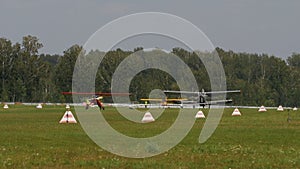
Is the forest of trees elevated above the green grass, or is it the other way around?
the forest of trees

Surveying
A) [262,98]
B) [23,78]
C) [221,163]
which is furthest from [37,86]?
[221,163]

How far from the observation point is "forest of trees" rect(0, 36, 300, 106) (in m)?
119

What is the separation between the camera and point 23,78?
403 ft

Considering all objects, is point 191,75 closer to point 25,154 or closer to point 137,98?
point 137,98

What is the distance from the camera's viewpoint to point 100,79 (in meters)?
116

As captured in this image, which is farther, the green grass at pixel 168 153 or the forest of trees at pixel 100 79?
the forest of trees at pixel 100 79

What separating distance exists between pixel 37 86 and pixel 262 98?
41.3 m

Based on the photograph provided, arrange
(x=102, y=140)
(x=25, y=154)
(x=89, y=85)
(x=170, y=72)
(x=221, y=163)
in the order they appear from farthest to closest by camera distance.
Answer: (x=170, y=72)
(x=89, y=85)
(x=102, y=140)
(x=25, y=154)
(x=221, y=163)

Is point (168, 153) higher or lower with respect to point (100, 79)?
lower

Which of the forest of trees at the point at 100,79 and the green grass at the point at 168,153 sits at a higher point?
the forest of trees at the point at 100,79

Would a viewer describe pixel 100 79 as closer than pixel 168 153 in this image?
No

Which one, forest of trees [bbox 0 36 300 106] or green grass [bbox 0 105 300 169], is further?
forest of trees [bbox 0 36 300 106]

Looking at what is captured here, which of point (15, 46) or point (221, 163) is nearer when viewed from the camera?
point (221, 163)

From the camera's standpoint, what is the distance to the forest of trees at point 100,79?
392ft
